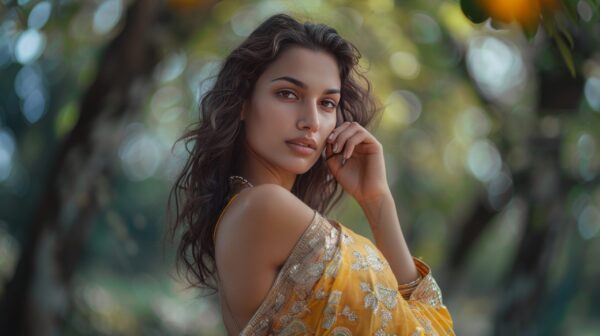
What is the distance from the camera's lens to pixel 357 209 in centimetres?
1226

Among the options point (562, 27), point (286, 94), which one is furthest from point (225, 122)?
point (562, 27)

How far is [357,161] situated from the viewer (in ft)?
9.00

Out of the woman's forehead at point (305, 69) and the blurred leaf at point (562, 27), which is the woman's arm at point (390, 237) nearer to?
the woman's forehead at point (305, 69)

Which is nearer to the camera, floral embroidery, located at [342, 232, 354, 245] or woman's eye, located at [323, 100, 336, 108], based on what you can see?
floral embroidery, located at [342, 232, 354, 245]

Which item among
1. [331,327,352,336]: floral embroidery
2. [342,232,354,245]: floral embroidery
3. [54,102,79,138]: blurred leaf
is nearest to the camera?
[331,327,352,336]: floral embroidery

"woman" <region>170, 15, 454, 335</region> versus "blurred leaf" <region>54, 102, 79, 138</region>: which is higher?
"woman" <region>170, 15, 454, 335</region>

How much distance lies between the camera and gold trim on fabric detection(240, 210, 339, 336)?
7.39 ft

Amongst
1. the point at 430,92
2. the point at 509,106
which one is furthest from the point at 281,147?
the point at 430,92

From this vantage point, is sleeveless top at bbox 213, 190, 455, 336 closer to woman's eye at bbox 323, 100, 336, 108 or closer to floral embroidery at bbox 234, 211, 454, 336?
floral embroidery at bbox 234, 211, 454, 336

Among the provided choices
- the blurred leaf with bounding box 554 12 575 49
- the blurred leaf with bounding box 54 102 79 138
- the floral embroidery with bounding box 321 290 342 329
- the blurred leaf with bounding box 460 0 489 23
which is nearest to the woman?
the floral embroidery with bounding box 321 290 342 329

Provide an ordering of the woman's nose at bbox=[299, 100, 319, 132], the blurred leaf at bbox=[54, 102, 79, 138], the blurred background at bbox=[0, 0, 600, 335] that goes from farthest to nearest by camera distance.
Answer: the blurred leaf at bbox=[54, 102, 79, 138]
the blurred background at bbox=[0, 0, 600, 335]
the woman's nose at bbox=[299, 100, 319, 132]

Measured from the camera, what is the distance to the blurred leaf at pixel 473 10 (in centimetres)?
236

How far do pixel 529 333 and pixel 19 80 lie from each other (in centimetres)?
577

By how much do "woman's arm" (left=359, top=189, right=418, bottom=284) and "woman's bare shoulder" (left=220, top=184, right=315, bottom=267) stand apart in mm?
402
